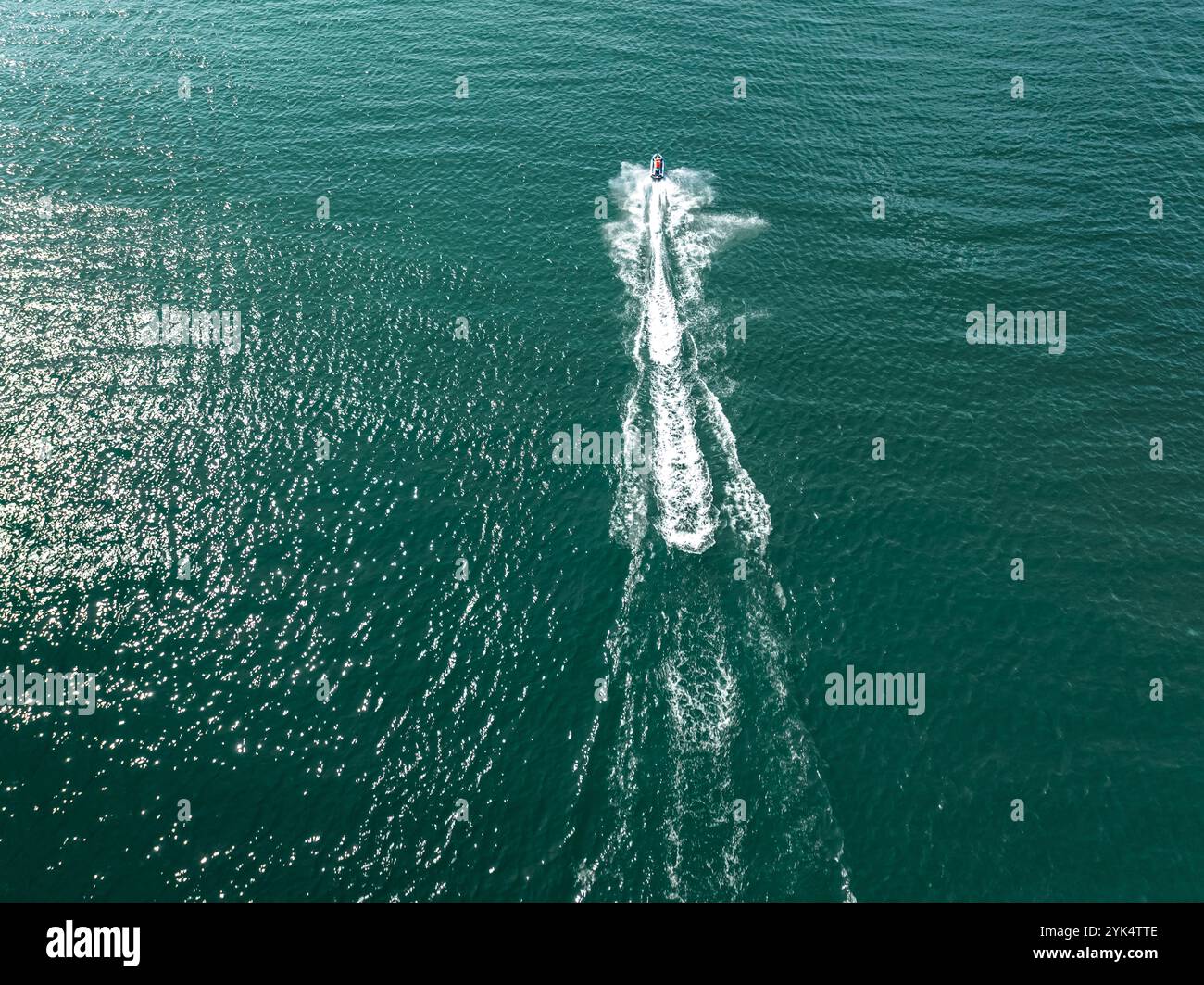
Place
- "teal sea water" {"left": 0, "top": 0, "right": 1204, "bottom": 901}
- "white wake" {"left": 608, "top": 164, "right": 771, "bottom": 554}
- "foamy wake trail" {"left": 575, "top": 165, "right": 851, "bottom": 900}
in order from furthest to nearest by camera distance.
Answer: "white wake" {"left": 608, "top": 164, "right": 771, "bottom": 554}, "teal sea water" {"left": 0, "top": 0, "right": 1204, "bottom": 901}, "foamy wake trail" {"left": 575, "top": 165, "right": 851, "bottom": 900}

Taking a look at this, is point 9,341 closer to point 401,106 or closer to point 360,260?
point 360,260

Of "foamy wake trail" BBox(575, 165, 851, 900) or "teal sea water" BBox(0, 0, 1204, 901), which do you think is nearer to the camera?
"foamy wake trail" BBox(575, 165, 851, 900)

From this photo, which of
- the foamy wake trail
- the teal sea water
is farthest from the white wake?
the teal sea water

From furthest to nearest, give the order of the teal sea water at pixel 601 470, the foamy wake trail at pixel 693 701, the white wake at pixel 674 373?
the white wake at pixel 674 373 < the teal sea water at pixel 601 470 < the foamy wake trail at pixel 693 701

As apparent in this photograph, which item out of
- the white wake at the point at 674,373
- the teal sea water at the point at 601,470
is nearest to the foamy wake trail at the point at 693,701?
the white wake at the point at 674,373

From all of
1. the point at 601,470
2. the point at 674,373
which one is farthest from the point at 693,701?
the point at 674,373

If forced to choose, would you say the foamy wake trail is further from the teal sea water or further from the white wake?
the teal sea water

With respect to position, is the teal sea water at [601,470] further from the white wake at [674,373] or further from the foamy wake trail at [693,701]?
the white wake at [674,373]
